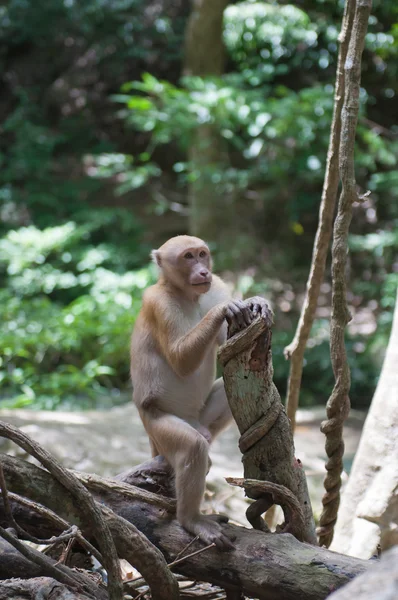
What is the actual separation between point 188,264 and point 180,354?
0.55 meters

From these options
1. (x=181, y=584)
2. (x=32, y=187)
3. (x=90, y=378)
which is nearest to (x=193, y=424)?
(x=181, y=584)

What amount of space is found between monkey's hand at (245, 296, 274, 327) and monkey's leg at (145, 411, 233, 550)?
681 millimetres

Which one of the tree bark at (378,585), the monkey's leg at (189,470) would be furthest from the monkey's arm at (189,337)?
the tree bark at (378,585)

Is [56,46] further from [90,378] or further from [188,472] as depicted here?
[188,472]

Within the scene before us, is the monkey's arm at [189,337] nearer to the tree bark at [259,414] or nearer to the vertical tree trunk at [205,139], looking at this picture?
the tree bark at [259,414]

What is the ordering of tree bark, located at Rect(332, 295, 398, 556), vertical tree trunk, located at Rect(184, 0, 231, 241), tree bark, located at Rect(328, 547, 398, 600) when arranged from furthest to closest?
vertical tree trunk, located at Rect(184, 0, 231, 241) → tree bark, located at Rect(332, 295, 398, 556) → tree bark, located at Rect(328, 547, 398, 600)

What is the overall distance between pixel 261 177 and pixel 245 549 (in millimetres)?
9014

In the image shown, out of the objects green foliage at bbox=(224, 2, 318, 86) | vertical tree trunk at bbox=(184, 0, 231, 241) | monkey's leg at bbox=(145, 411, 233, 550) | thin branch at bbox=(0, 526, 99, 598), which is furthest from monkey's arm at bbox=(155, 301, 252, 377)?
green foliage at bbox=(224, 2, 318, 86)

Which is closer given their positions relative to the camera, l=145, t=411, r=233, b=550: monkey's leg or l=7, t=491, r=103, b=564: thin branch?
l=7, t=491, r=103, b=564: thin branch

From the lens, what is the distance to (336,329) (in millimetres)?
3301

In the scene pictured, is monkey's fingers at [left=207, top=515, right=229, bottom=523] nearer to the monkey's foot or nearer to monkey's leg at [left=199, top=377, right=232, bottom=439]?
the monkey's foot

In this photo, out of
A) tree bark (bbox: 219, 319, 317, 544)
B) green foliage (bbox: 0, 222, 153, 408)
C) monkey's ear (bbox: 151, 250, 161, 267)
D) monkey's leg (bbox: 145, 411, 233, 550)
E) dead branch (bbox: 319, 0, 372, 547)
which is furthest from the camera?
green foliage (bbox: 0, 222, 153, 408)

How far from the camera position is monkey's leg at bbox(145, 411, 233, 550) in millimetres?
2943

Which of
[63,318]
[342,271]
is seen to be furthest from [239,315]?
[63,318]
